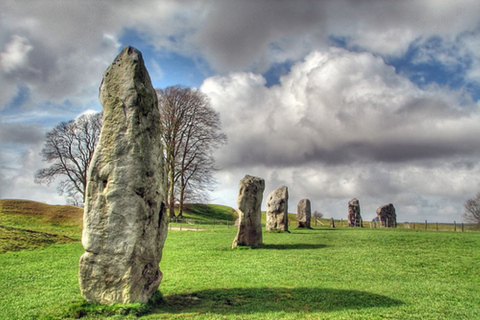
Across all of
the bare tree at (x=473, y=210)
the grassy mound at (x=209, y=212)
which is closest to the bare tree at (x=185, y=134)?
the grassy mound at (x=209, y=212)

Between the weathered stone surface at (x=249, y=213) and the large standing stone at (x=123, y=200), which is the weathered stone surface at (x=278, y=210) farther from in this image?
the large standing stone at (x=123, y=200)

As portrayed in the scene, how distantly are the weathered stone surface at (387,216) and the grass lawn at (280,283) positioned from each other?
2221cm

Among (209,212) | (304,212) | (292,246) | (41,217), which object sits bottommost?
(292,246)

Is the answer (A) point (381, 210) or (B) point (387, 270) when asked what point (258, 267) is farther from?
(A) point (381, 210)

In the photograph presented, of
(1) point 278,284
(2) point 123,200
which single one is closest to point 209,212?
(1) point 278,284

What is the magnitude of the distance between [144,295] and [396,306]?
221 inches

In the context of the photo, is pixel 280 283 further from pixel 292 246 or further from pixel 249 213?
pixel 292 246

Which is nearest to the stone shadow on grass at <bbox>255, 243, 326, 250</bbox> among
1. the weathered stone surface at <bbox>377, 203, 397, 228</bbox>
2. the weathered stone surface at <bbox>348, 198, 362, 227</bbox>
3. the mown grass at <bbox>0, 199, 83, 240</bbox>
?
the mown grass at <bbox>0, 199, 83, 240</bbox>

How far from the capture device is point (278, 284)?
34.6 ft

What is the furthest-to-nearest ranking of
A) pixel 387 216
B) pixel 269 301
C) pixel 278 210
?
pixel 387 216 → pixel 278 210 → pixel 269 301

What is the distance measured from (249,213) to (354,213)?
26.9 meters

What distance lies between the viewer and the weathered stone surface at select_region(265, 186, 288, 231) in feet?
87.1

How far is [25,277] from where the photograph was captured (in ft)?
38.3

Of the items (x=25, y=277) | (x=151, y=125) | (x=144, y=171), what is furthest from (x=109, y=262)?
(x=25, y=277)
